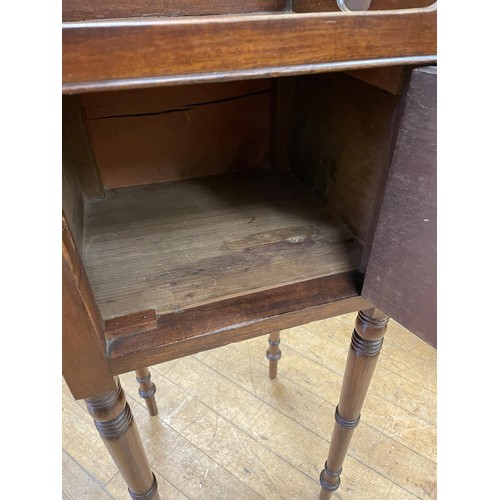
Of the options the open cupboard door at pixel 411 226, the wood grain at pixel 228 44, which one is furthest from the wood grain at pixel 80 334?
the open cupboard door at pixel 411 226

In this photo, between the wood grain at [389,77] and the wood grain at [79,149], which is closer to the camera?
the wood grain at [389,77]

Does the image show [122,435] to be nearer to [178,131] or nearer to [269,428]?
[178,131]

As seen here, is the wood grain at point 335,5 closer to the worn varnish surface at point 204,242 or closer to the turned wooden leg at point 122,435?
the worn varnish surface at point 204,242

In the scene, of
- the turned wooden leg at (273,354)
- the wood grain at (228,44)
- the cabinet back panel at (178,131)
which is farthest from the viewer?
the turned wooden leg at (273,354)

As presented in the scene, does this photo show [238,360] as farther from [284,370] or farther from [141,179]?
[141,179]

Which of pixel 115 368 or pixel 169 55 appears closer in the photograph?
pixel 169 55

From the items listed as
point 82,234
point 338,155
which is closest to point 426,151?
point 338,155

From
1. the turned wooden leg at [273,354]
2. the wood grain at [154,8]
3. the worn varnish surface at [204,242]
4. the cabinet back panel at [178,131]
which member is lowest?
the turned wooden leg at [273,354]

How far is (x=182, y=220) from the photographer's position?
65cm

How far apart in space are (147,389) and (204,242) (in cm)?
52

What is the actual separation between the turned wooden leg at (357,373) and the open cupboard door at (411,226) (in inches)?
3.4

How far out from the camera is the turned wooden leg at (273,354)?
1.03 meters

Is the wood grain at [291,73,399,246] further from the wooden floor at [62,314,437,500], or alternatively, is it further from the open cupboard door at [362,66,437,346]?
the wooden floor at [62,314,437,500]

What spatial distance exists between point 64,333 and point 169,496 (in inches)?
26.7
